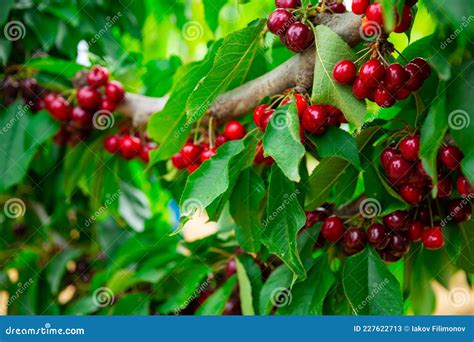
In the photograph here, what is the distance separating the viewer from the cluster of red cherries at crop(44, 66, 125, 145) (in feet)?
5.15

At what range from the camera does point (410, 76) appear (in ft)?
2.79

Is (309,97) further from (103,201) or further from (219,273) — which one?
(103,201)

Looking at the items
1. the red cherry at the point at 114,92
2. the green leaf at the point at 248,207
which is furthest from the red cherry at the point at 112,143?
the green leaf at the point at 248,207

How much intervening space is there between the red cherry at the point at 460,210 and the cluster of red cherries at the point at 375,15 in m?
0.29

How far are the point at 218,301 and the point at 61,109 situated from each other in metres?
0.69

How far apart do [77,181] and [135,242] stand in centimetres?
23

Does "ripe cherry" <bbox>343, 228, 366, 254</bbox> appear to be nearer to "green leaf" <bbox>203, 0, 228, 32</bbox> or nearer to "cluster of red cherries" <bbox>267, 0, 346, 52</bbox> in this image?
"cluster of red cherries" <bbox>267, 0, 346, 52</bbox>

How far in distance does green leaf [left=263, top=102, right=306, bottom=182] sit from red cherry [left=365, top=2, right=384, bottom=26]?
0.16 m

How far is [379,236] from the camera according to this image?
1.02m

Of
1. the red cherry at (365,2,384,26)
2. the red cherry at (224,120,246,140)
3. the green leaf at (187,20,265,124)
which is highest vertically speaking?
the red cherry at (365,2,384,26)

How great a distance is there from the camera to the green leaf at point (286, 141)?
802 mm

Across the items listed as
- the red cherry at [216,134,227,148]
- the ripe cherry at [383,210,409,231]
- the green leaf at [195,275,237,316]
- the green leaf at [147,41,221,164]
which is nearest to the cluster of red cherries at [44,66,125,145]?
the green leaf at [147,41,221,164]

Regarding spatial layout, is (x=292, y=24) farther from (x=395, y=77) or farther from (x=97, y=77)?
(x=97, y=77)

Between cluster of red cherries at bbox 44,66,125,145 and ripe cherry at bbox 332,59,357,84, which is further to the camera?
cluster of red cherries at bbox 44,66,125,145
